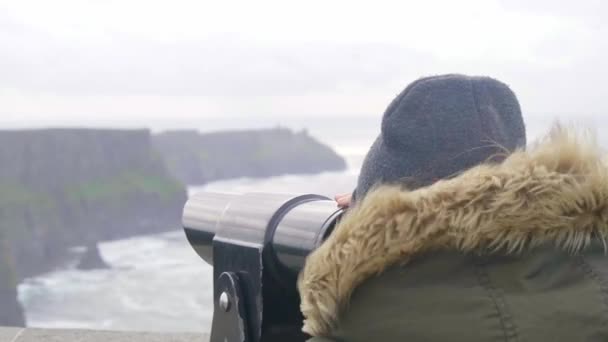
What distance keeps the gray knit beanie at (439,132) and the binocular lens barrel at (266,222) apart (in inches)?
7.4

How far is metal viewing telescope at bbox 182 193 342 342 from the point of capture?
1.31 meters

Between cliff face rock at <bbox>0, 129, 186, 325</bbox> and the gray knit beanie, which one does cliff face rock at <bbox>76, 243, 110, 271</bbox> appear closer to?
cliff face rock at <bbox>0, 129, 186, 325</bbox>

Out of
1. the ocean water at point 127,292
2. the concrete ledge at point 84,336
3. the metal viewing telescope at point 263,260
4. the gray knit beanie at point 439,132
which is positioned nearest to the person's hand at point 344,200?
the metal viewing telescope at point 263,260

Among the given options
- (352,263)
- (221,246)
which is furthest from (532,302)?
(221,246)

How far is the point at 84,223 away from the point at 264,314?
4828cm

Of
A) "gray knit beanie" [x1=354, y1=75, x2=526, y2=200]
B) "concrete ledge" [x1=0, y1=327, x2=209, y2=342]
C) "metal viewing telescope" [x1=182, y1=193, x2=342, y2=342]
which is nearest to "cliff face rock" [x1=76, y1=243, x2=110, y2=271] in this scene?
"concrete ledge" [x1=0, y1=327, x2=209, y2=342]

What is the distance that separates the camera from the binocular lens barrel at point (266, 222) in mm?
1293

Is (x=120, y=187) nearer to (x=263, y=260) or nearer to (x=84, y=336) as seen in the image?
(x=84, y=336)

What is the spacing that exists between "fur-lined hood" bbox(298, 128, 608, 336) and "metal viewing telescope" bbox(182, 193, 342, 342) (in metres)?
0.24

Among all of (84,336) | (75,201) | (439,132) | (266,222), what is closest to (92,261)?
(75,201)

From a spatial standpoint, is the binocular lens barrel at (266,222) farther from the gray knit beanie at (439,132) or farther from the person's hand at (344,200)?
the gray knit beanie at (439,132)

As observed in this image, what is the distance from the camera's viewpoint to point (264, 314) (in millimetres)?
1383

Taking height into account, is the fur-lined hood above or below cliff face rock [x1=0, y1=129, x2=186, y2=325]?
above

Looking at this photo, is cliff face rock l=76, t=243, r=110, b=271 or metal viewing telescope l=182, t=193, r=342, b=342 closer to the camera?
metal viewing telescope l=182, t=193, r=342, b=342
